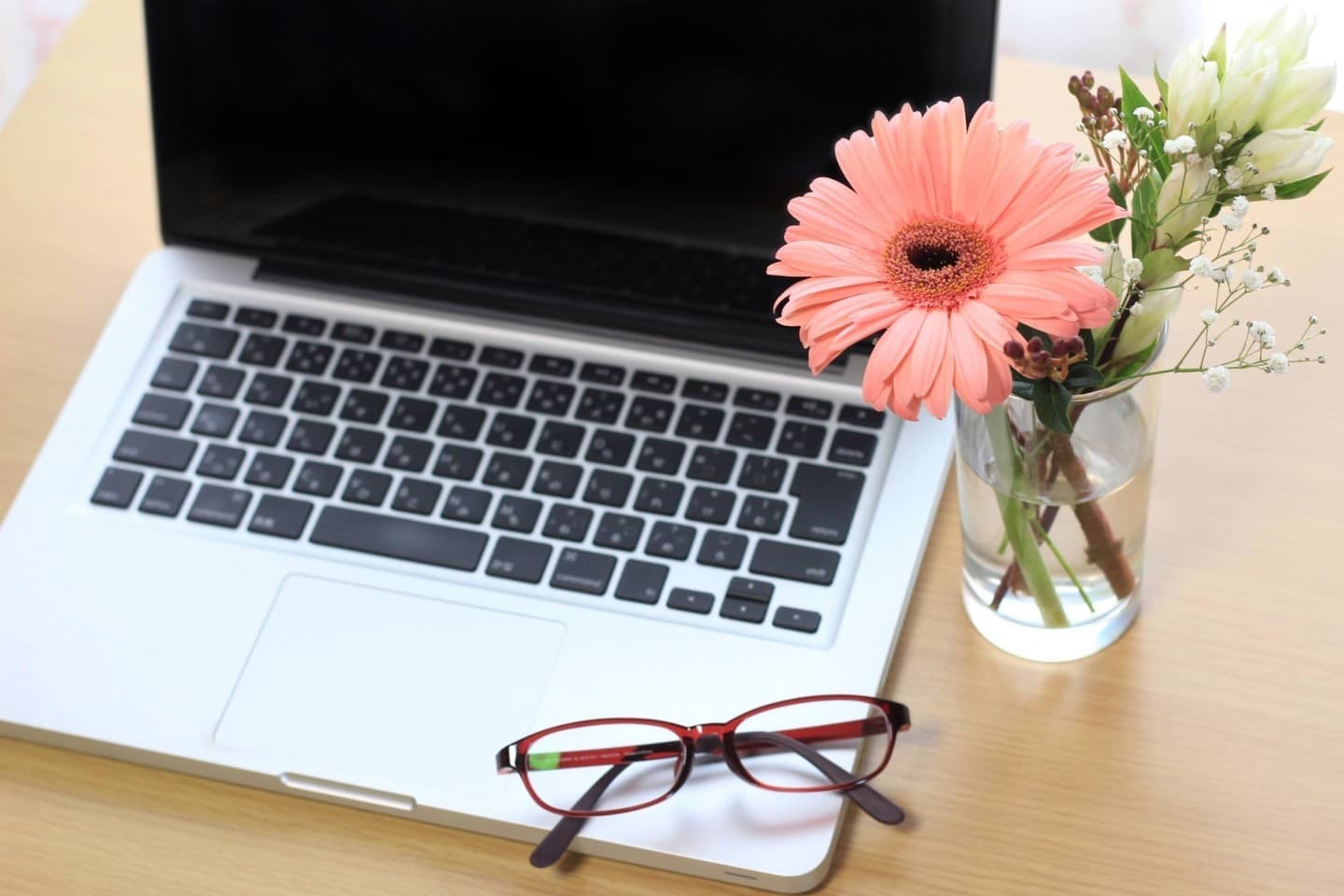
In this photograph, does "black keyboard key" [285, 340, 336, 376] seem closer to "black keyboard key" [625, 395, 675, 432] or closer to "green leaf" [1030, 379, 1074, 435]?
"black keyboard key" [625, 395, 675, 432]

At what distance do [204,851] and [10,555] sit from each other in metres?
0.20

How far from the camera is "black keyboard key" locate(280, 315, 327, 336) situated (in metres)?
0.89

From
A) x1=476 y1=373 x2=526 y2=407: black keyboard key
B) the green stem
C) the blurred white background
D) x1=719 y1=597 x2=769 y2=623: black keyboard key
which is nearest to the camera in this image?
the green stem

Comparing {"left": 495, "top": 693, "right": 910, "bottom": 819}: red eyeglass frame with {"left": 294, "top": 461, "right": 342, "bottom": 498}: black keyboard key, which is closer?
{"left": 495, "top": 693, "right": 910, "bottom": 819}: red eyeglass frame

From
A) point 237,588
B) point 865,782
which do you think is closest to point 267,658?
point 237,588

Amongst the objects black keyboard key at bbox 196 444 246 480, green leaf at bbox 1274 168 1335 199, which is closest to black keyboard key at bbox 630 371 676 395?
black keyboard key at bbox 196 444 246 480

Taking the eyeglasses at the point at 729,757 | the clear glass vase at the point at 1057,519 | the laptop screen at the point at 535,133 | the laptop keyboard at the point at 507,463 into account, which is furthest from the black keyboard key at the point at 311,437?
the clear glass vase at the point at 1057,519

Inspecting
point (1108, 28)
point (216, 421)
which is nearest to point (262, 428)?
point (216, 421)

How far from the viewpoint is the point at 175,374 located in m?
0.87

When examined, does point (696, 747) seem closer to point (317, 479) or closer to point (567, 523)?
point (567, 523)

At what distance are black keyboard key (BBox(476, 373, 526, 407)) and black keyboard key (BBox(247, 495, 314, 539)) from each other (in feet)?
0.36

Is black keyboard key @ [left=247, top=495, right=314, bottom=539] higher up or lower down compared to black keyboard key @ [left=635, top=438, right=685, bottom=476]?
lower down

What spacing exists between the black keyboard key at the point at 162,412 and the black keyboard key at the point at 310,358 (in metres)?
0.06

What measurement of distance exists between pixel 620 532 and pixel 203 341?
11.0 inches
